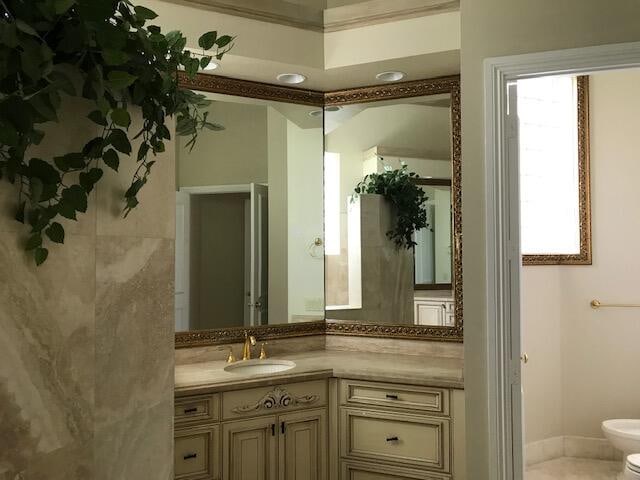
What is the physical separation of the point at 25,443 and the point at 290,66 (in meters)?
2.55

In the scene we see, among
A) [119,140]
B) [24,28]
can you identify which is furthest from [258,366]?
[24,28]

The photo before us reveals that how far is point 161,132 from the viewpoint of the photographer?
124 cm

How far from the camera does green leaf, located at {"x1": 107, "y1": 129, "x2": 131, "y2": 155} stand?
1.09 meters

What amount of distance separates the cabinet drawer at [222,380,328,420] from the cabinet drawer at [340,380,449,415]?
4.7 inches

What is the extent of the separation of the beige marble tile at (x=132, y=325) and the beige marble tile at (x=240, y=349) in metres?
1.99

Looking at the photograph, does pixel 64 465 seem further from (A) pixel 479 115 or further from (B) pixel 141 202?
(A) pixel 479 115

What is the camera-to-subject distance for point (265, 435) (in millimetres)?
2928

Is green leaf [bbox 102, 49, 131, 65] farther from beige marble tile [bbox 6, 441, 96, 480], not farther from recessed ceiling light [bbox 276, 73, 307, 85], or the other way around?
recessed ceiling light [bbox 276, 73, 307, 85]

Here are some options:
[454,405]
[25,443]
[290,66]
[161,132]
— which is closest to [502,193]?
[454,405]

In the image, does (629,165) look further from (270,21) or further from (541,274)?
(270,21)

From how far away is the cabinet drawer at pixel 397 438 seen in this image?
114 inches

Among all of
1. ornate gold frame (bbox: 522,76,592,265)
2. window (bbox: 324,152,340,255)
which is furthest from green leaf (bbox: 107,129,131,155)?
ornate gold frame (bbox: 522,76,592,265)

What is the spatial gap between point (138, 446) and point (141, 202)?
0.46 metres

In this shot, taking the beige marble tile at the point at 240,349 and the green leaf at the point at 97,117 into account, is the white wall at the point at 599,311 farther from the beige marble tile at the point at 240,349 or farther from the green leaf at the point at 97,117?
the green leaf at the point at 97,117
